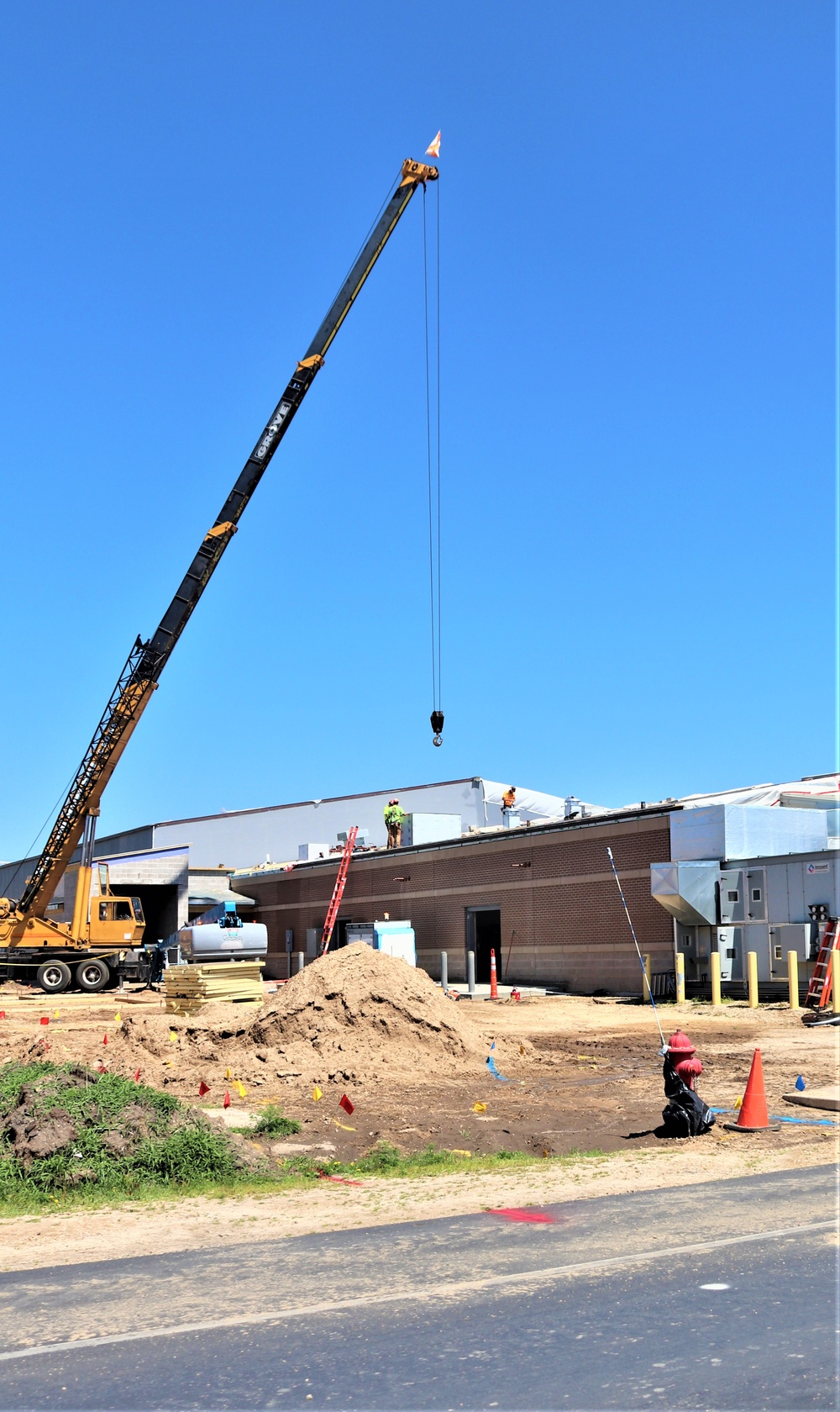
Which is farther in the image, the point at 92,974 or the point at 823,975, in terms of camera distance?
the point at 92,974

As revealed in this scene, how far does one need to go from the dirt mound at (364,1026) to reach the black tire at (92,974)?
17466mm

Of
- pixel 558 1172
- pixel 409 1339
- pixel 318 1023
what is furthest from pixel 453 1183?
pixel 318 1023

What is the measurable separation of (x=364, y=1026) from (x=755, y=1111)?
26.3 ft

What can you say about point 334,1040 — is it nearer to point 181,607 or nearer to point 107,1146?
point 107,1146

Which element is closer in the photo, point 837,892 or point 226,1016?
point 226,1016

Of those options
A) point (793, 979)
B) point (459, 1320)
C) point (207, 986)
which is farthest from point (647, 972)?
point (459, 1320)

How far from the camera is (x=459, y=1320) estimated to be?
252 inches

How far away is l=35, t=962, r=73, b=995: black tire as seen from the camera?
36.8m

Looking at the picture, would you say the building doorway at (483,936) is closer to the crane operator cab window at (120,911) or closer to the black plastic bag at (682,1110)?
the crane operator cab window at (120,911)

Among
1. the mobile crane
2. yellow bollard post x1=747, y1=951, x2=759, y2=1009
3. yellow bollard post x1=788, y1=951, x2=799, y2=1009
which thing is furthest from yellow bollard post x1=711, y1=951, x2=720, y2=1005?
the mobile crane

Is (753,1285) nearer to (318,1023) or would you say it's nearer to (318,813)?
(318,1023)

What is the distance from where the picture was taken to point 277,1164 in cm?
1162

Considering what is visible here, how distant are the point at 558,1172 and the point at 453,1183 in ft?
3.15

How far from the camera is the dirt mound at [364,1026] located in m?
→ 18.2
